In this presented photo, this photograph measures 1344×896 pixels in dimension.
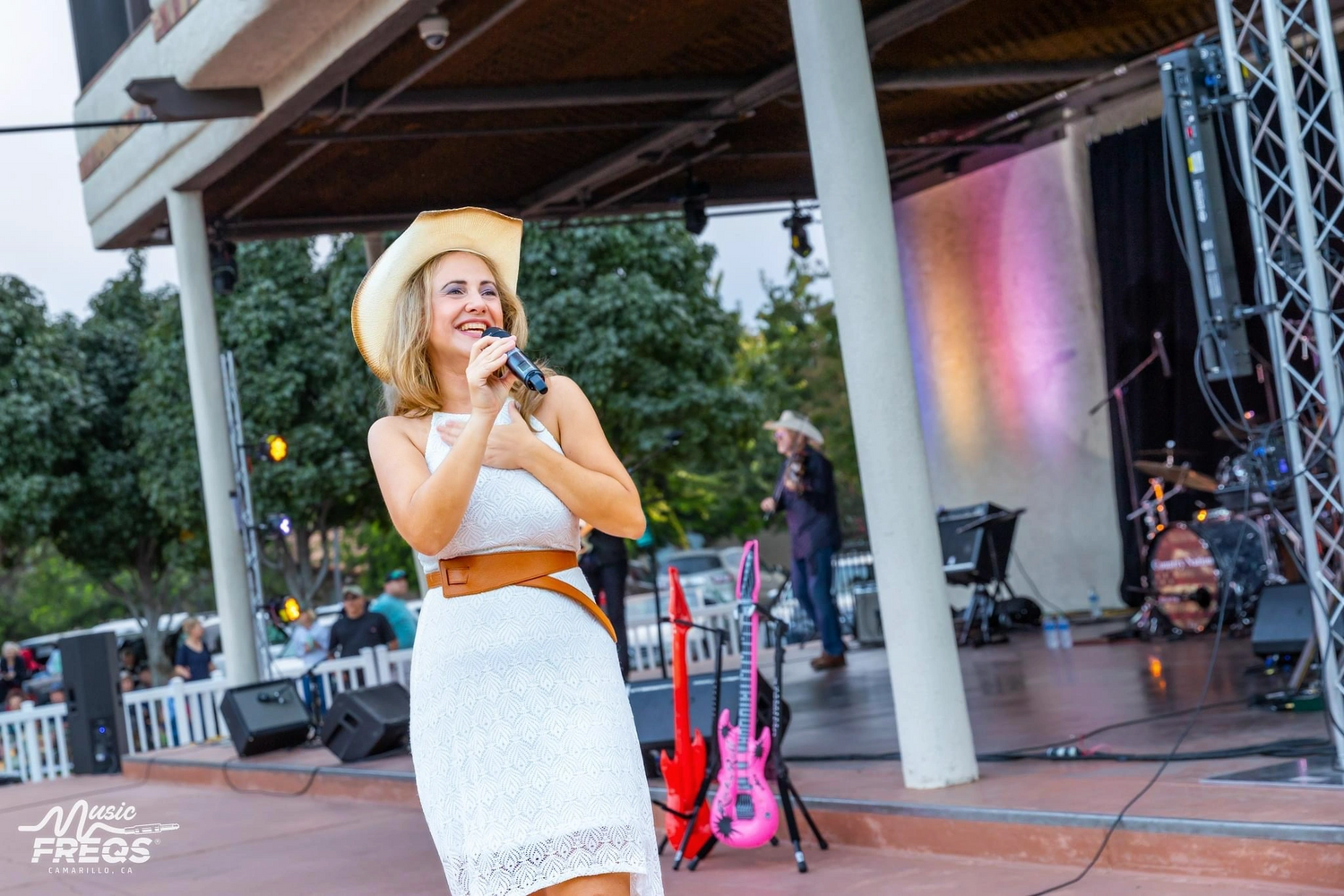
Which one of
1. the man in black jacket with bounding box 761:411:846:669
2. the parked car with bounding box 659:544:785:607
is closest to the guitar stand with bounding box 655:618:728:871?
the man in black jacket with bounding box 761:411:846:669

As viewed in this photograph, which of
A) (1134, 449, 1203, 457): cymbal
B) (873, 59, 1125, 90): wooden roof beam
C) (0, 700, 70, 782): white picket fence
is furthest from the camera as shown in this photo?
(0, 700, 70, 782): white picket fence

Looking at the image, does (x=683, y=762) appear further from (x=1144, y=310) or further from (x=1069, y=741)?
(x=1144, y=310)

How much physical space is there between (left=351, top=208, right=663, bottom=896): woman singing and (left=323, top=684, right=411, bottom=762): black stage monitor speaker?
20.8ft

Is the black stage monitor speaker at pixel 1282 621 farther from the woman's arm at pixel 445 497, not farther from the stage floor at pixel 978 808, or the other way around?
→ the woman's arm at pixel 445 497

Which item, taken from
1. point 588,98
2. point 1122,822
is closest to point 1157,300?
point 588,98

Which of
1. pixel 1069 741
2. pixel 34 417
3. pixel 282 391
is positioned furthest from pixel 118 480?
pixel 1069 741

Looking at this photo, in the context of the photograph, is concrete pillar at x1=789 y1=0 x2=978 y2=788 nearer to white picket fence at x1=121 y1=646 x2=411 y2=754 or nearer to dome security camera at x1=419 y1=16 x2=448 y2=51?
dome security camera at x1=419 y1=16 x2=448 y2=51

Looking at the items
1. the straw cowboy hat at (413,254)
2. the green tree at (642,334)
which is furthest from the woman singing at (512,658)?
the green tree at (642,334)

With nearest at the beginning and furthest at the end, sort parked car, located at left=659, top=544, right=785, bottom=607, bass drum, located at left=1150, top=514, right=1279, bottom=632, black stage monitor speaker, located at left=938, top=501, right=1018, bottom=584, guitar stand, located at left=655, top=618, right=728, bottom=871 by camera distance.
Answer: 1. guitar stand, located at left=655, top=618, right=728, bottom=871
2. bass drum, located at left=1150, top=514, right=1279, bottom=632
3. black stage monitor speaker, located at left=938, top=501, right=1018, bottom=584
4. parked car, located at left=659, top=544, right=785, bottom=607

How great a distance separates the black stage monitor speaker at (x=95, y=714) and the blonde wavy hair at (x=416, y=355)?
9874 mm

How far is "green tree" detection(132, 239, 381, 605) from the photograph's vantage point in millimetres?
19734

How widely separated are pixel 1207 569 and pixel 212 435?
284 inches

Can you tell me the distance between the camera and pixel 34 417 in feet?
64.4

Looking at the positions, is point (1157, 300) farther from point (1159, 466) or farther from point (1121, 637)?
point (1121, 637)
